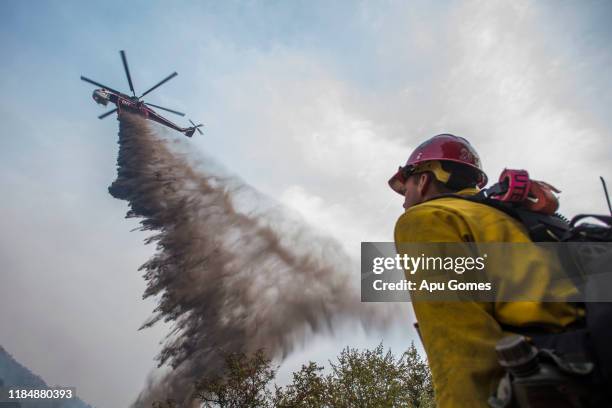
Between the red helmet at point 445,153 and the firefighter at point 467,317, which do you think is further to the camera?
the red helmet at point 445,153

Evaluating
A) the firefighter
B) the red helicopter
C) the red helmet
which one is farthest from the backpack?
the red helicopter

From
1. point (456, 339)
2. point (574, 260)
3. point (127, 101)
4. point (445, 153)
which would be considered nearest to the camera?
point (456, 339)

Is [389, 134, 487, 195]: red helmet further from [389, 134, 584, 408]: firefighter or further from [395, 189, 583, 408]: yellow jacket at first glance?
[395, 189, 583, 408]: yellow jacket

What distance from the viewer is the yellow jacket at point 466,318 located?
5.81 ft

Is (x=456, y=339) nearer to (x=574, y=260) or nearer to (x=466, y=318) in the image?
(x=466, y=318)

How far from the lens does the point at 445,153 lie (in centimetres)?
351

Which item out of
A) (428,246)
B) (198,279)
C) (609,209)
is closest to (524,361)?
(428,246)

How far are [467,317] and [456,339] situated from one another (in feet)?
0.42

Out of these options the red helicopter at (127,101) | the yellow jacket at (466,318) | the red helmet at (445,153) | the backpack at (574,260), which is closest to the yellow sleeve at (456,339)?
the yellow jacket at (466,318)

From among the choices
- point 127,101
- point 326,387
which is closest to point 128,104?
point 127,101

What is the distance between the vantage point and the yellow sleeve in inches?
69.2

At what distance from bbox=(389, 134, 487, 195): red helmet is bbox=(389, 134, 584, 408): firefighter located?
102 centimetres

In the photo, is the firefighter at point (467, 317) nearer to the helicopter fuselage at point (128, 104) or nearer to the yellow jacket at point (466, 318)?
the yellow jacket at point (466, 318)

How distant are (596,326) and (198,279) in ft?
120
